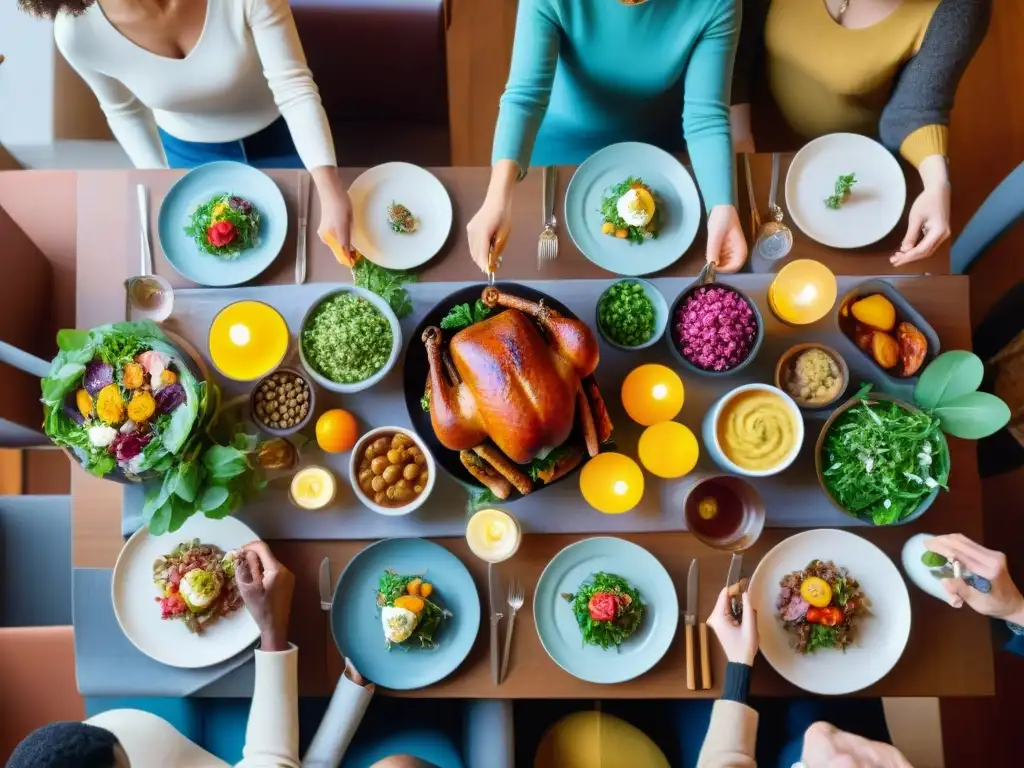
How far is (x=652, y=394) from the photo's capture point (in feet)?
3.67

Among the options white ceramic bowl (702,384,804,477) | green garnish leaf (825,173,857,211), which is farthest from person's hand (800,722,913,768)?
green garnish leaf (825,173,857,211)

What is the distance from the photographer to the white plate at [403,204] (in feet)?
4.01

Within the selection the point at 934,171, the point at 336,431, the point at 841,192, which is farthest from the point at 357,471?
the point at 934,171

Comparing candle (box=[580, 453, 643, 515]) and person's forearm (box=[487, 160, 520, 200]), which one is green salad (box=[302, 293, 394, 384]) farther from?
candle (box=[580, 453, 643, 515])

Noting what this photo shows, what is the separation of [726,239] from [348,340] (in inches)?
28.1

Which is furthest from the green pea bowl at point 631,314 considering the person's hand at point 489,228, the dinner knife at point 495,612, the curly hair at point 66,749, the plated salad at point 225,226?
the curly hair at point 66,749

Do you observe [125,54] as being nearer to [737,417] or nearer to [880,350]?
[737,417]

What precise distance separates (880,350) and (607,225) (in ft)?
1.76

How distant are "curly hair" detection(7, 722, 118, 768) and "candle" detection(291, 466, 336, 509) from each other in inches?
17.1

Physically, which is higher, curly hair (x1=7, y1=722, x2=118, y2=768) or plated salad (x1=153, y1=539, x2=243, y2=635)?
plated salad (x1=153, y1=539, x2=243, y2=635)

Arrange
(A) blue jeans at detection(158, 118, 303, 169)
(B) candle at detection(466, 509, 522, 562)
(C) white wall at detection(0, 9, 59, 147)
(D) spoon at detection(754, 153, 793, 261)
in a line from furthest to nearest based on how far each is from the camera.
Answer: (C) white wall at detection(0, 9, 59, 147) < (A) blue jeans at detection(158, 118, 303, 169) < (D) spoon at detection(754, 153, 793, 261) < (B) candle at detection(466, 509, 522, 562)

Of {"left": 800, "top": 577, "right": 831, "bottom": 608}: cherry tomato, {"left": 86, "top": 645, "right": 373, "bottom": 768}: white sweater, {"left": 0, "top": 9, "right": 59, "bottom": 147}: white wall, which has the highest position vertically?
{"left": 0, "top": 9, "right": 59, "bottom": 147}: white wall

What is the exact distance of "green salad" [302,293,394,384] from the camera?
3.63 ft

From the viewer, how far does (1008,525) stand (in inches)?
64.7
